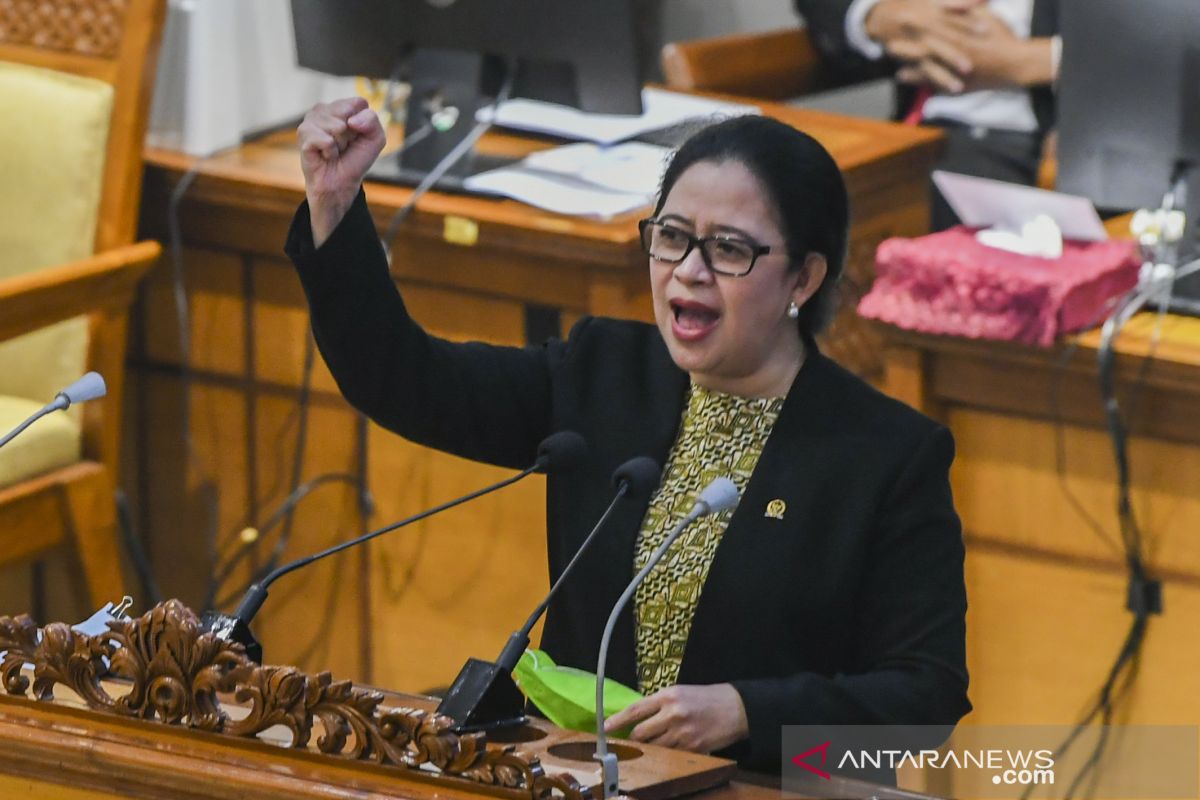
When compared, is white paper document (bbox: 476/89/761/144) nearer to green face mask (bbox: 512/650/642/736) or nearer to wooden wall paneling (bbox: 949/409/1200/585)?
wooden wall paneling (bbox: 949/409/1200/585)

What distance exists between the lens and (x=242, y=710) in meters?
1.53

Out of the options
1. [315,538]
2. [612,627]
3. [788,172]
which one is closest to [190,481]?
[315,538]

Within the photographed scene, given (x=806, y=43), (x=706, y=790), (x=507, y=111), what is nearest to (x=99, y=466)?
(x=507, y=111)

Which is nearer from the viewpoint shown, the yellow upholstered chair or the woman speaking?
the woman speaking

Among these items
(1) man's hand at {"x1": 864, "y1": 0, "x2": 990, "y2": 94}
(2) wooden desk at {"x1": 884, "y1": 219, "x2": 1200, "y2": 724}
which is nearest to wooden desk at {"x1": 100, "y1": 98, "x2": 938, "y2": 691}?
(1) man's hand at {"x1": 864, "y1": 0, "x2": 990, "y2": 94}

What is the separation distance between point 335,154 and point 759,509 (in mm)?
505

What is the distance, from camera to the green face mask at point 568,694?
1653 mm

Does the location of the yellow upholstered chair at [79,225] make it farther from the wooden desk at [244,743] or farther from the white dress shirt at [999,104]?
the wooden desk at [244,743]

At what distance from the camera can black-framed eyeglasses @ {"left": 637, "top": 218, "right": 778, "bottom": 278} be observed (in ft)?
5.98

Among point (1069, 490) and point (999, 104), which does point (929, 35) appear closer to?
point (999, 104)

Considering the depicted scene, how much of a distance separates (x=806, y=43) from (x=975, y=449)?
1.43 meters

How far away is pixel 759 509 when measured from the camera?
6.02ft

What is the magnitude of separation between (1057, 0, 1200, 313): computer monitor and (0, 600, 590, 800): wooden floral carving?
164 centimetres

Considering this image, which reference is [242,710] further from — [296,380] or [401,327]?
[296,380]
